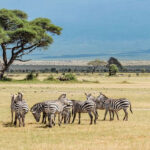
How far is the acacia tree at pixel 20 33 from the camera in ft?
178

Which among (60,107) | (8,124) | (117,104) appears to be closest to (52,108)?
(60,107)

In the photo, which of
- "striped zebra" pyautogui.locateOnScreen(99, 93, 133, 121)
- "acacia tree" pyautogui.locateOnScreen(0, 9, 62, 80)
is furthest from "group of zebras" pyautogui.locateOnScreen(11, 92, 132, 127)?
"acacia tree" pyautogui.locateOnScreen(0, 9, 62, 80)

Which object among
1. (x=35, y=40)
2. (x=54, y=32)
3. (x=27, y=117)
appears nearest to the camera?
(x=27, y=117)

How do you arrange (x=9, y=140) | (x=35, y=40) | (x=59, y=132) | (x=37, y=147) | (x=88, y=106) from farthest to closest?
(x=35, y=40)
(x=88, y=106)
(x=59, y=132)
(x=9, y=140)
(x=37, y=147)

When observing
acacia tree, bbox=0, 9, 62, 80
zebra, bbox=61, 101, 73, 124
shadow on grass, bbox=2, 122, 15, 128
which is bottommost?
shadow on grass, bbox=2, 122, 15, 128

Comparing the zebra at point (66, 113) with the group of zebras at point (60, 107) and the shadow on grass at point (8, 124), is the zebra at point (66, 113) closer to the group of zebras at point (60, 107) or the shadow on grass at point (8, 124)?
the group of zebras at point (60, 107)

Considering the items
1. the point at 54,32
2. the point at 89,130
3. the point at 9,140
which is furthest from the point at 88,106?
the point at 54,32

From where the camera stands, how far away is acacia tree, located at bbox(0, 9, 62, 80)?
54159 mm

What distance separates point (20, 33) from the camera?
179 ft

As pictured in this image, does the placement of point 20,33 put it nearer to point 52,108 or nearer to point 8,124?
point 8,124

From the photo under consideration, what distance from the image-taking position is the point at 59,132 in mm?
16156

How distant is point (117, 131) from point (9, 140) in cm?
409

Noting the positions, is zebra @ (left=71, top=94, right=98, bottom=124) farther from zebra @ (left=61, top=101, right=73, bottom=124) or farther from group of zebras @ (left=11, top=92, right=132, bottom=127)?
zebra @ (left=61, top=101, right=73, bottom=124)

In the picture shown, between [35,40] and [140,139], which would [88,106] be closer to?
[140,139]
